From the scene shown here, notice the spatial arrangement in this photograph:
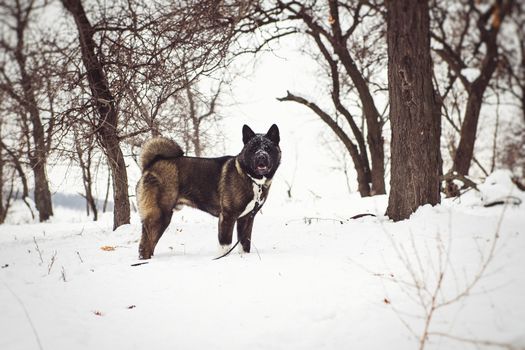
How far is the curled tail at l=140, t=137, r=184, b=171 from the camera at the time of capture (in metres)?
5.21

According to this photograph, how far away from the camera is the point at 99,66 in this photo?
4.88m

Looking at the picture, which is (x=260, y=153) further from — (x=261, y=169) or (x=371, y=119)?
(x=371, y=119)

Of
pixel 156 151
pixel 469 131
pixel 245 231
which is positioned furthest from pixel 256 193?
pixel 469 131

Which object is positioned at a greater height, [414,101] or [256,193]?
[414,101]

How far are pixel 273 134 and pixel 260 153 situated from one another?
23.8 inches

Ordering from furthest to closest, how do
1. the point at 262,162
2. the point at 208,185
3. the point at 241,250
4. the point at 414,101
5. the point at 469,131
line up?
1. the point at 469,131
2. the point at 208,185
3. the point at 241,250
4. the point at 414,101
5. the point at 262,162

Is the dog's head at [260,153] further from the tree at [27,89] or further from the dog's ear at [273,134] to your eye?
the tree at [27,89]

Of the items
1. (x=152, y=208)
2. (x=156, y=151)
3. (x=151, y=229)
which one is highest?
(x=156, y=151)

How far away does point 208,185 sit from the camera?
A: 5.11 m

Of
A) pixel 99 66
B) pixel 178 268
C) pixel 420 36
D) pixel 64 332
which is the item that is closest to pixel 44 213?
pixel 99 66

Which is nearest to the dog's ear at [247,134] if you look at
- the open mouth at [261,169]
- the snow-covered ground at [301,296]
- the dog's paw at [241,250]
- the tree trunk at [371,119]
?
the open mouth at [261,169]

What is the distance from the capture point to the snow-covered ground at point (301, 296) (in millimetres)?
Result: 2219

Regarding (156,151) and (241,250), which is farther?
(156,151)

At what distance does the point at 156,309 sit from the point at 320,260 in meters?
1.85
